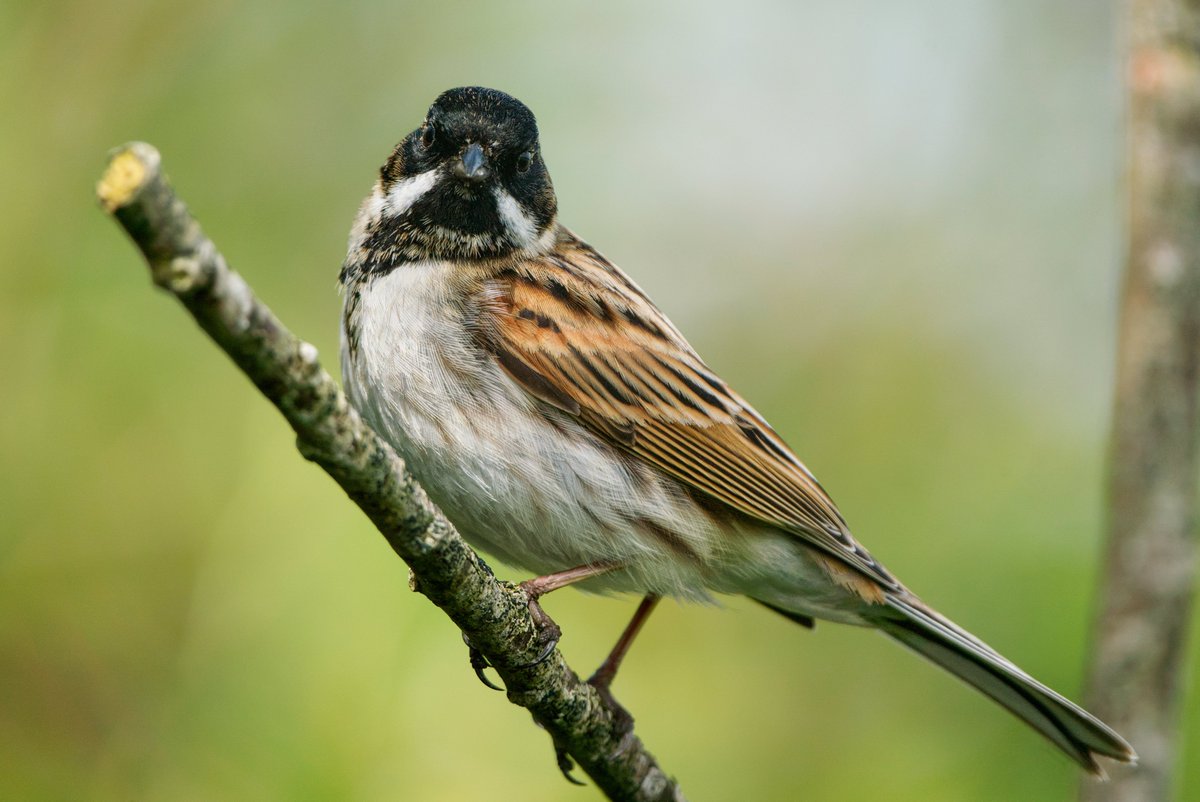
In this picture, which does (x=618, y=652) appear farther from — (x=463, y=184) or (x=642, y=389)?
(x=463, y=184)

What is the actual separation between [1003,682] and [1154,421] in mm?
1094

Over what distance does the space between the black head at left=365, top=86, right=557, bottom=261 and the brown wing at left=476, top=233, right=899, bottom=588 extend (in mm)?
212

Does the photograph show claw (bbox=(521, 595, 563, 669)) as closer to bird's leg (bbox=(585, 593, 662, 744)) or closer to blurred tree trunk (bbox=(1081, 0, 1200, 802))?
bird's leg (bbox=(585, 593, 662, 744))

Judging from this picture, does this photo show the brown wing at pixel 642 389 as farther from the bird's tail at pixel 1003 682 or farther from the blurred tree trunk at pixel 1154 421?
the blurred tree trunk at pixel 1154 421

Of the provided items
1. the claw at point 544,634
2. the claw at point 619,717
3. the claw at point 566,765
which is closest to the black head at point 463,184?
the claw at point 544,634

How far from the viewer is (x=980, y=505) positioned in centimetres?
677

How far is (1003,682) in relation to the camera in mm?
4656

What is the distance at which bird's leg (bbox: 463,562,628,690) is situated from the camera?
143 inches

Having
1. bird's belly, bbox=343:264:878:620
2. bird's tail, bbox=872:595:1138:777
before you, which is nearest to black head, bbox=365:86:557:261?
bird's belly, bbox=343:264:878:620

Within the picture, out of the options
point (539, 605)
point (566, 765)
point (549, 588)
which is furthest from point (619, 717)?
point (549, 588)

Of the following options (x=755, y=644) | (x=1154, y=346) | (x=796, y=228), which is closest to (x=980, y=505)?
(x=755, y=644)

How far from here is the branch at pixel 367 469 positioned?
6.79 ft

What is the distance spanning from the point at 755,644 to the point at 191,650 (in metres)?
2.84

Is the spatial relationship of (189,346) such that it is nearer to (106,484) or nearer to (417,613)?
(106,484)
